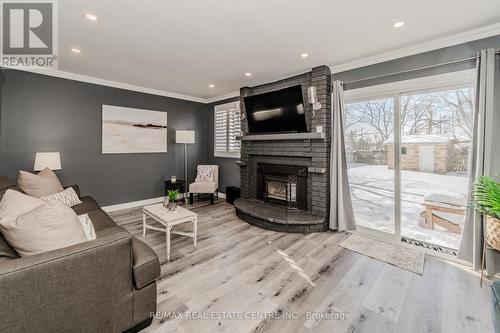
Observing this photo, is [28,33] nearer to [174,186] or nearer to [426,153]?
[174,186]

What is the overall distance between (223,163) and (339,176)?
3003mm

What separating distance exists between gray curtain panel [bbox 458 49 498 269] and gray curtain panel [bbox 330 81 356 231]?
1.27m

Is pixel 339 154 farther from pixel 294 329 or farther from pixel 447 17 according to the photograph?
pixel 294 329

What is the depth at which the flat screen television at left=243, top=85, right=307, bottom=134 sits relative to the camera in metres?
3.59

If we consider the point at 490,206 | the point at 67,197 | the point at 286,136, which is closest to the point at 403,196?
the point at 490,206

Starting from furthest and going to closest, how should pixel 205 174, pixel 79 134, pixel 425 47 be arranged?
pixel 205 174, pixel 79 134, pixel 425 47

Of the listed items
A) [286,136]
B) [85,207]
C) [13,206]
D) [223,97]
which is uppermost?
[223,97]

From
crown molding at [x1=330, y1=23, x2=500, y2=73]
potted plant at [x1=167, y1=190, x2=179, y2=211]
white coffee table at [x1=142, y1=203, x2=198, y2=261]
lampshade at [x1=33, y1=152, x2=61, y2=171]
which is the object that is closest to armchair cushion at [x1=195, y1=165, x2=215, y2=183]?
white coffee table at [x1=142, y1=203, x2=198, y2=261]

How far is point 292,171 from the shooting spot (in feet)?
12.7

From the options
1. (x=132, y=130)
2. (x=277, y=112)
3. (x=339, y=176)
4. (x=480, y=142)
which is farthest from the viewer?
(x=132, y=130)

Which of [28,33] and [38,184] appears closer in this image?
[28,33]

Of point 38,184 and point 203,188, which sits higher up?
point 38,184

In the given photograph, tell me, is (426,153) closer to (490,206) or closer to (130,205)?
(490,206)

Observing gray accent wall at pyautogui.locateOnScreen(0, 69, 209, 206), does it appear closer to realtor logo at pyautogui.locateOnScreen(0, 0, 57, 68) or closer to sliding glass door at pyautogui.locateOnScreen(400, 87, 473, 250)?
realtor logo at pyautogui.locateOnScreen(0, 0, 57, 68)
